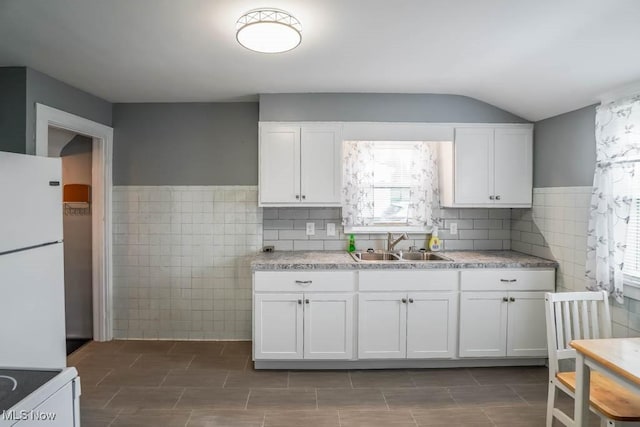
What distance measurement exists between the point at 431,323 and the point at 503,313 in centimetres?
59

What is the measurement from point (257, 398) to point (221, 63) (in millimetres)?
2342

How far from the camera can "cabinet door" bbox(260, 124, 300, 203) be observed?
10.3ft

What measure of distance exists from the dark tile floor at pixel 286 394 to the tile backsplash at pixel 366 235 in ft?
3.62

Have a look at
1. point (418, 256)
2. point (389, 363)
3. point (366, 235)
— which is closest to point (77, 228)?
point (366, 235)

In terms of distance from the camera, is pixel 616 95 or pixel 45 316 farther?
pixel 616 95

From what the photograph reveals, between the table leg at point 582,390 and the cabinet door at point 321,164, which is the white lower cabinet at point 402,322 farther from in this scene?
the table leg at point 582,390

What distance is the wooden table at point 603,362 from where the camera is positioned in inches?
58.8

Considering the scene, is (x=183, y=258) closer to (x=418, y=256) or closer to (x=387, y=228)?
(x=387, y=228)

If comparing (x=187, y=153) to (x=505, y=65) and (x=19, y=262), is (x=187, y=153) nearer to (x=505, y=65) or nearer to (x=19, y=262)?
(x=19, y=262)

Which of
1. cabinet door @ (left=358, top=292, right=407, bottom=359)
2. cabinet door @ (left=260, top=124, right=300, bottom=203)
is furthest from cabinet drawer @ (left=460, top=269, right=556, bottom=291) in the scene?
cabinet door @ (left=260, top=124, right=300, bottom=203)

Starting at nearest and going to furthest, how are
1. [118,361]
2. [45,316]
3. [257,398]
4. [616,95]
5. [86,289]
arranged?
[45,316] < [616,95] < [257,398] < [118,361] < [86,289]

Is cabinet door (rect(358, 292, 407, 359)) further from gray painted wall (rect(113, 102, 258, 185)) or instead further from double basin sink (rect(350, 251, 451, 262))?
gray painted wall (rect(113, 102, 258, 185))

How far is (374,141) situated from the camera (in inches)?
132

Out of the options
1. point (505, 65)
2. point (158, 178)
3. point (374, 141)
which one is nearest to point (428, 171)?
point (374, 141)
